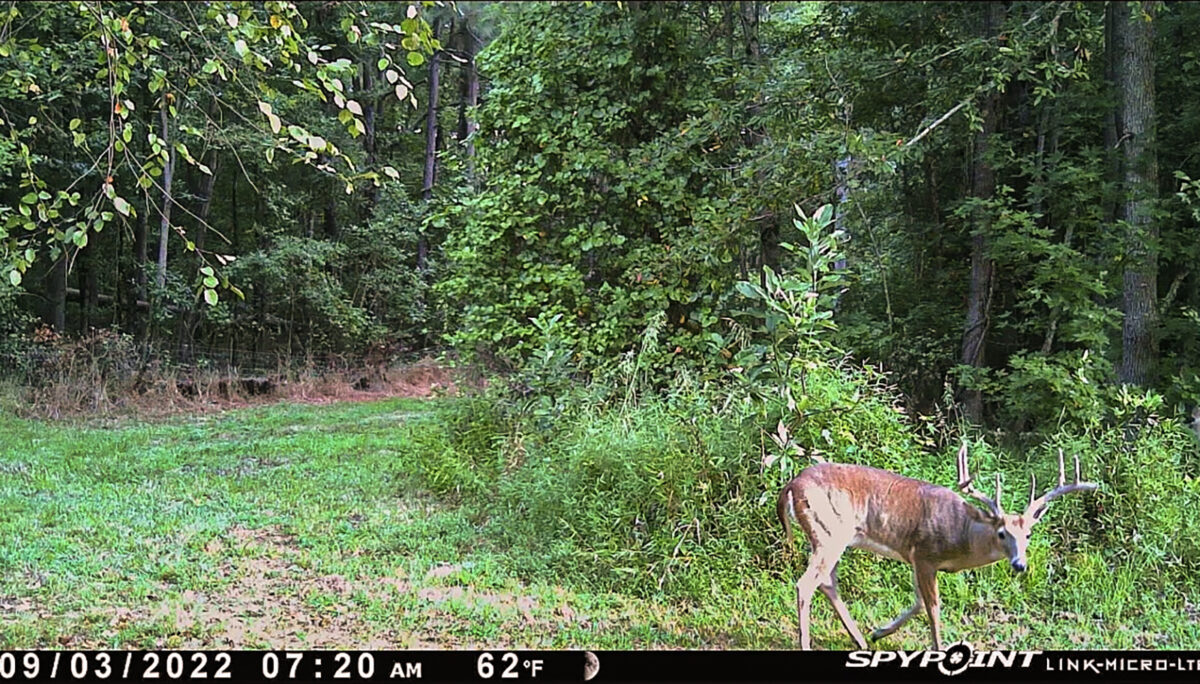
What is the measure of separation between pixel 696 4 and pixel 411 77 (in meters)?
13.4

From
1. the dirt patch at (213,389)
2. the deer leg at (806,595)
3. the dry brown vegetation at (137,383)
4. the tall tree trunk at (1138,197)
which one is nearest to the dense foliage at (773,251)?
the tall tree trunk at (1138,197)

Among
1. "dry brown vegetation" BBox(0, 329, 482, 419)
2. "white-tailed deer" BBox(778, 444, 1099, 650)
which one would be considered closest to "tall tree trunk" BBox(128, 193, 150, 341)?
"dry brown vegetation" BBox(0, 329, 482, 419)

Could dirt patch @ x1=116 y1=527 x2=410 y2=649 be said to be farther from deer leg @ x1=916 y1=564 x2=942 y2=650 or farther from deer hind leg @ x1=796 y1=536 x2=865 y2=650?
deer leg @ x1=916 y1=564 x2=942 y2=650

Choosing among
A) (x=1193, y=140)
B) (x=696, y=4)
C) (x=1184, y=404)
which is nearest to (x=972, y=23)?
(x=1193, y=140)

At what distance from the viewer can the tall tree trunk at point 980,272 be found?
5328 mm

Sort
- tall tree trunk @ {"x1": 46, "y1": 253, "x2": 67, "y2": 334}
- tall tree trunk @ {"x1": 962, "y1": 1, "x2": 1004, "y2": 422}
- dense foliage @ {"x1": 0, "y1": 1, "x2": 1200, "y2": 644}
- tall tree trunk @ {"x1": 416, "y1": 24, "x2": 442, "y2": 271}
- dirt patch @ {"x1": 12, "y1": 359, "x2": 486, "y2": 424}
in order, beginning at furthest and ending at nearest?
Result: tall tree trunk @ {"x1": 416, "y1": 24, "x2": 442, "y2": 271}
tall tree trunk @ {"x1": 46, "y1": 253, "x2": 67, "y2": 334}
dirt patch @ {"x1": 12, "y1": 359, "x2": 486, "y2": 424}
tall tree trunk @ {"x1": 962, "y1": 1, "x2": 1004, "y2": 422}
dense foliage @ {"x1": 0, "y1": 1, "x2": 1200, "y2": 644}

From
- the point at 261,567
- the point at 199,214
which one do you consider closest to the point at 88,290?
the point at 199,214

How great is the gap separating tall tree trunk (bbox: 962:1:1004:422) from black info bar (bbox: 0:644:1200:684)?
3117 millimetres

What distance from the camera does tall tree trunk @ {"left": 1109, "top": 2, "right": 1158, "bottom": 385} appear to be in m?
4.62

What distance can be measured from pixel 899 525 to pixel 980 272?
3394 mm

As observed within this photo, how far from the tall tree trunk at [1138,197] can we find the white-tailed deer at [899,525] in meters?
2.74

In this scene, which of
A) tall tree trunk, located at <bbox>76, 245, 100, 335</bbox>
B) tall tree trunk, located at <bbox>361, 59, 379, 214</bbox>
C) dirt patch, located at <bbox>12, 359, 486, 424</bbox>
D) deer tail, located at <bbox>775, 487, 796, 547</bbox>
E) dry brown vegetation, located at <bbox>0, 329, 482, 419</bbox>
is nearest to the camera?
deer tail, located at <bbox>775, 487, 796, 547</bbox>

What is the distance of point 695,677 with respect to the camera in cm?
210

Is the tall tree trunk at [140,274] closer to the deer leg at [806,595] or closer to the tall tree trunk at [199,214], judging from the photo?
the tall tree trunk at [199,214]
